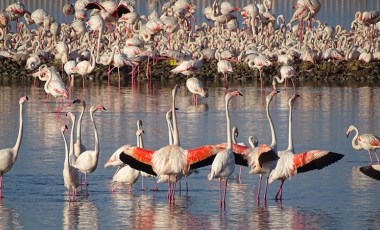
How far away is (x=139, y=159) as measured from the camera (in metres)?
10.8

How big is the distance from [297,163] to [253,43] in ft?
71.2

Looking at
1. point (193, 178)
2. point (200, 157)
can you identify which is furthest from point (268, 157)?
point (193, 178)

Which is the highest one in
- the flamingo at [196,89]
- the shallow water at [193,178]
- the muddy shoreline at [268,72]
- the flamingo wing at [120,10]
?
the flamingo wing at [120,10]

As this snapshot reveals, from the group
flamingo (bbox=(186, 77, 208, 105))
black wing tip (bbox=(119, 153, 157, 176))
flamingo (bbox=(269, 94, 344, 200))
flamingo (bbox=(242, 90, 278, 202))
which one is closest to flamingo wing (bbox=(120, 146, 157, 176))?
black wing tip (bbox=(119, 153, 157, 176))

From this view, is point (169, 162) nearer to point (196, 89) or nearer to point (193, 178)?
point (193, 178)

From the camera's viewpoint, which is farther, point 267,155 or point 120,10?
point 120,10

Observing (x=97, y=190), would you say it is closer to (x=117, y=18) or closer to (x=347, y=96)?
(x=347, y=96)

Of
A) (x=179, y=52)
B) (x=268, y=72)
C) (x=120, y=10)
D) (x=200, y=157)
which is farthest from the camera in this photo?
(x=120, y=10)

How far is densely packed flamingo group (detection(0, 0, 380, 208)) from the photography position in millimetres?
10844

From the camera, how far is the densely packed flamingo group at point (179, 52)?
35.6ft

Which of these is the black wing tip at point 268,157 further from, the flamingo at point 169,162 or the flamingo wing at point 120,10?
the flamingo wing at point 120,10

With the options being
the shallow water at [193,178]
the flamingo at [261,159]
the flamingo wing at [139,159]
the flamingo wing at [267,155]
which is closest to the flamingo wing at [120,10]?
the shallow water at [193,178]

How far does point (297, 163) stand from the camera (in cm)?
1078

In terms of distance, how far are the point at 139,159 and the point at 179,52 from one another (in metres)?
17.6
